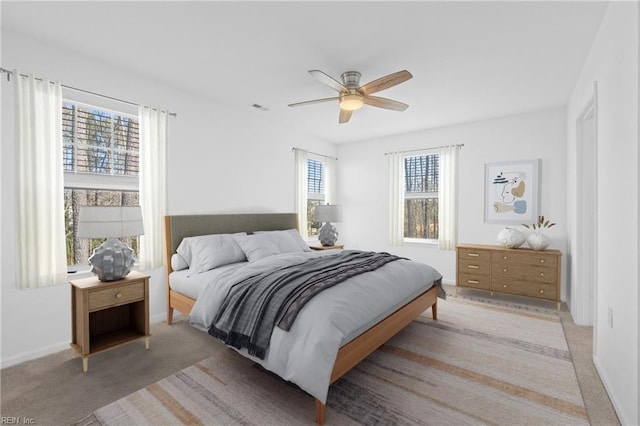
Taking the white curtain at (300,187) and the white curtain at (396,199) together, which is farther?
the white curtain at (396,199)

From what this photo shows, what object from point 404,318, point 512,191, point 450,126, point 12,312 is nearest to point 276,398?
point 404,318

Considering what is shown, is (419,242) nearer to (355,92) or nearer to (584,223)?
(584,223)

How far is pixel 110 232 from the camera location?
7.83 feet

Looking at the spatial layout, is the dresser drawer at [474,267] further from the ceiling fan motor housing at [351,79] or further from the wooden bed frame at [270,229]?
the ceiling fan motor housing at [351,79]

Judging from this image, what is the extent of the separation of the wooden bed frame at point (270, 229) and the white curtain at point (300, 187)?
253 mm

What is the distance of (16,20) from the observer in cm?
229

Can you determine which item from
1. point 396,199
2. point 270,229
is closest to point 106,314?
point 270,229

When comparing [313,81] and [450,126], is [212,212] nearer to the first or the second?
[313,81]

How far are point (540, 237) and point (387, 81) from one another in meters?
3.09

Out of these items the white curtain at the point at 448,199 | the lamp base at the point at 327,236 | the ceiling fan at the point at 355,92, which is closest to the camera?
the ceiling fan at the point at 355,92

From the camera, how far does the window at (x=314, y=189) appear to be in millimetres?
5891

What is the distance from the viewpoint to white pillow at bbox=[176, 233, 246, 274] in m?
3.16

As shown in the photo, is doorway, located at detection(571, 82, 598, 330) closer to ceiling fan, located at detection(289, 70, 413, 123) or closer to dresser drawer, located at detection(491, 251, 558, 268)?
dresser drawer, located at detection(491, 251, 558, 268)
